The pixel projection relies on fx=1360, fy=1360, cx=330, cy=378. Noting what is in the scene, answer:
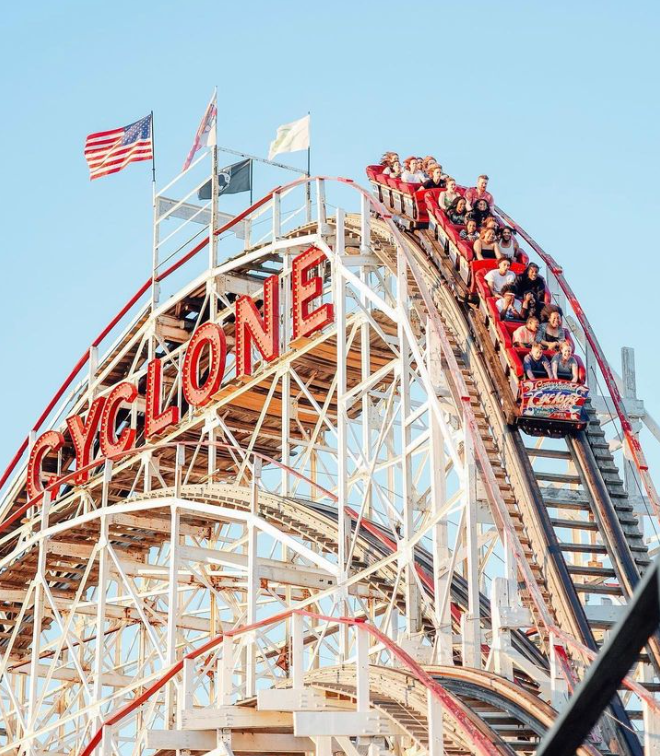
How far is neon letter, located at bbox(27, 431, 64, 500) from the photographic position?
25.2 metres

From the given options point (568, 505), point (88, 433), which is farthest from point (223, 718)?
point (88, 433)

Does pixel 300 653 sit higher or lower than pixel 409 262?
lower

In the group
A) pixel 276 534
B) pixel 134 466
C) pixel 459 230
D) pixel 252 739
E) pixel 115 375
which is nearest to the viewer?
pixel 252 739

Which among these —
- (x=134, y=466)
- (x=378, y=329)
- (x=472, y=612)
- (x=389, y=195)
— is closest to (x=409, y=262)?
(x=378, y=329)

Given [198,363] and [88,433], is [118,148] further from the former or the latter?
[198,363]

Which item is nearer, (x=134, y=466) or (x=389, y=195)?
(x=389, y=195)

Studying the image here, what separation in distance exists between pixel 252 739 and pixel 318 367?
339 inches

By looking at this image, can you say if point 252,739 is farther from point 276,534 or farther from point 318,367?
point 318,367

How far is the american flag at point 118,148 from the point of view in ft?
84.7

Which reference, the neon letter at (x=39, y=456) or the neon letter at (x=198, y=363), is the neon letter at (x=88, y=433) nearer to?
the neon letter at (x=39, y=456)

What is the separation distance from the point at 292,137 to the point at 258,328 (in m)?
4.61

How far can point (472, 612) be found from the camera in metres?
13.4

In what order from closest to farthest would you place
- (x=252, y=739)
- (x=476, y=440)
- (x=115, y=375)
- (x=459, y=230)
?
(x=252, y=739)
(x=476, y=440)
(x=459, y=230)
(x=115, y=375)

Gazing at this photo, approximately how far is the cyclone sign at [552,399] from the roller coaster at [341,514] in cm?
10
